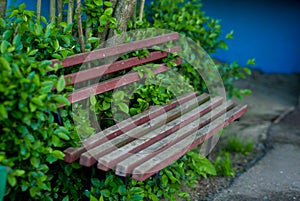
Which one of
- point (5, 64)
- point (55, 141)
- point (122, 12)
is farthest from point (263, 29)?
point (5, 64)

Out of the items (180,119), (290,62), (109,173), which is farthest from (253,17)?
(109,173)

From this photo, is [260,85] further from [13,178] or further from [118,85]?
[13,178]

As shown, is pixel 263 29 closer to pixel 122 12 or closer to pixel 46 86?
pixel 122 12

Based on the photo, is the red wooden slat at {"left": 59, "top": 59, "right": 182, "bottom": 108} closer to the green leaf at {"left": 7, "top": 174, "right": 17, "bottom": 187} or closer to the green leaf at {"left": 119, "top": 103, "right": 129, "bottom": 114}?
the green leaf at {"left": 119, "top": 103, "right": 129, "bottom": 114}

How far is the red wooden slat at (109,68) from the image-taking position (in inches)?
139

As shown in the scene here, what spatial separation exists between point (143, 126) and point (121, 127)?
21cm

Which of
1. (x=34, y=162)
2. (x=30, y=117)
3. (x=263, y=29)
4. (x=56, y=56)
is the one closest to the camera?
(x=30, y=117)

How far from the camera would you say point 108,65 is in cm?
390

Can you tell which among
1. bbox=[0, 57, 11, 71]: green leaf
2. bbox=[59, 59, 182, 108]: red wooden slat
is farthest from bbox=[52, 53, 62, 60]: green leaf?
bbox=[0, 57, 11, 71]: green leaf

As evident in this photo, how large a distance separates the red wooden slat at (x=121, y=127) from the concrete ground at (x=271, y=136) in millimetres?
878

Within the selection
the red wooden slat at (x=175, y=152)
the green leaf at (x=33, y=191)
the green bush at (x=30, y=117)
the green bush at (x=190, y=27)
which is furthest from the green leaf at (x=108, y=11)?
the green leaf at (x=33, y=191)

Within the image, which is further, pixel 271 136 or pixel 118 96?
pixel 271 136

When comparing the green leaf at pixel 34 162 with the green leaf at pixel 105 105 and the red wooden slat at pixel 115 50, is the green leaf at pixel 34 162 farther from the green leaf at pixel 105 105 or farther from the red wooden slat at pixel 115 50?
the green leaf at pixel 105 105

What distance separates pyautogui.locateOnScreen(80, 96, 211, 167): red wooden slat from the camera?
3.24m
